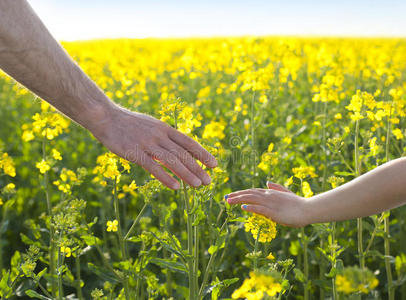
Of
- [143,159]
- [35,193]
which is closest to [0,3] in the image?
[143,159]

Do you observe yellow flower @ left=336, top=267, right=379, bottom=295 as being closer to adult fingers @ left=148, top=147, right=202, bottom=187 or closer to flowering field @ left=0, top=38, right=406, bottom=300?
flowering field @ left=0, top=38, right=406, bottom=300

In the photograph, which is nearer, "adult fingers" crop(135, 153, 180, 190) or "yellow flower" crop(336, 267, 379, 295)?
"yellow flower" crop(336, 267, 379, 295)

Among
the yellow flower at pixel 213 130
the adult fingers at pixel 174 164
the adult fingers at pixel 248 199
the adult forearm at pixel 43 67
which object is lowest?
the adult fingers at pixel 248 199

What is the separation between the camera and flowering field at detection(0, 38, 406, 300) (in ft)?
5.99

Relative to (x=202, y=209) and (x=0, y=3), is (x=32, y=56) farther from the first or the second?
(x=202, y=209)

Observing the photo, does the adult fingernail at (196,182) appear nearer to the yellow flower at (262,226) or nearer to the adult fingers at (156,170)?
the adult fingers at (156,170)

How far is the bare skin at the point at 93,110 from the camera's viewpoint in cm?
149

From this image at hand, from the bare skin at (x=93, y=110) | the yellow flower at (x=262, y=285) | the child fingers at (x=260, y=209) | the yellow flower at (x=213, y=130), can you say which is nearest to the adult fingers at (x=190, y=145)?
the bare skin at (x=93, y=110)

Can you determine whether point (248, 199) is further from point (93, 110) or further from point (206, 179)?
point (93, 110)

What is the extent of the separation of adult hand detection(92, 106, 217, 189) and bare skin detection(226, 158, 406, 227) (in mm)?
221

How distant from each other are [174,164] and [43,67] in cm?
56

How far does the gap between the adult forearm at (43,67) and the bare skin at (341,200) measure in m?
0.63

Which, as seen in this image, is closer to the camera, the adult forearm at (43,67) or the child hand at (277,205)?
the adult forearm at (43,67)

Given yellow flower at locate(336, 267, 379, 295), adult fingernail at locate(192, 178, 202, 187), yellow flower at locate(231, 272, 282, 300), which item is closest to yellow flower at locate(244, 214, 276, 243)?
adult fingernail at locate(192, 178, 202, 187)
